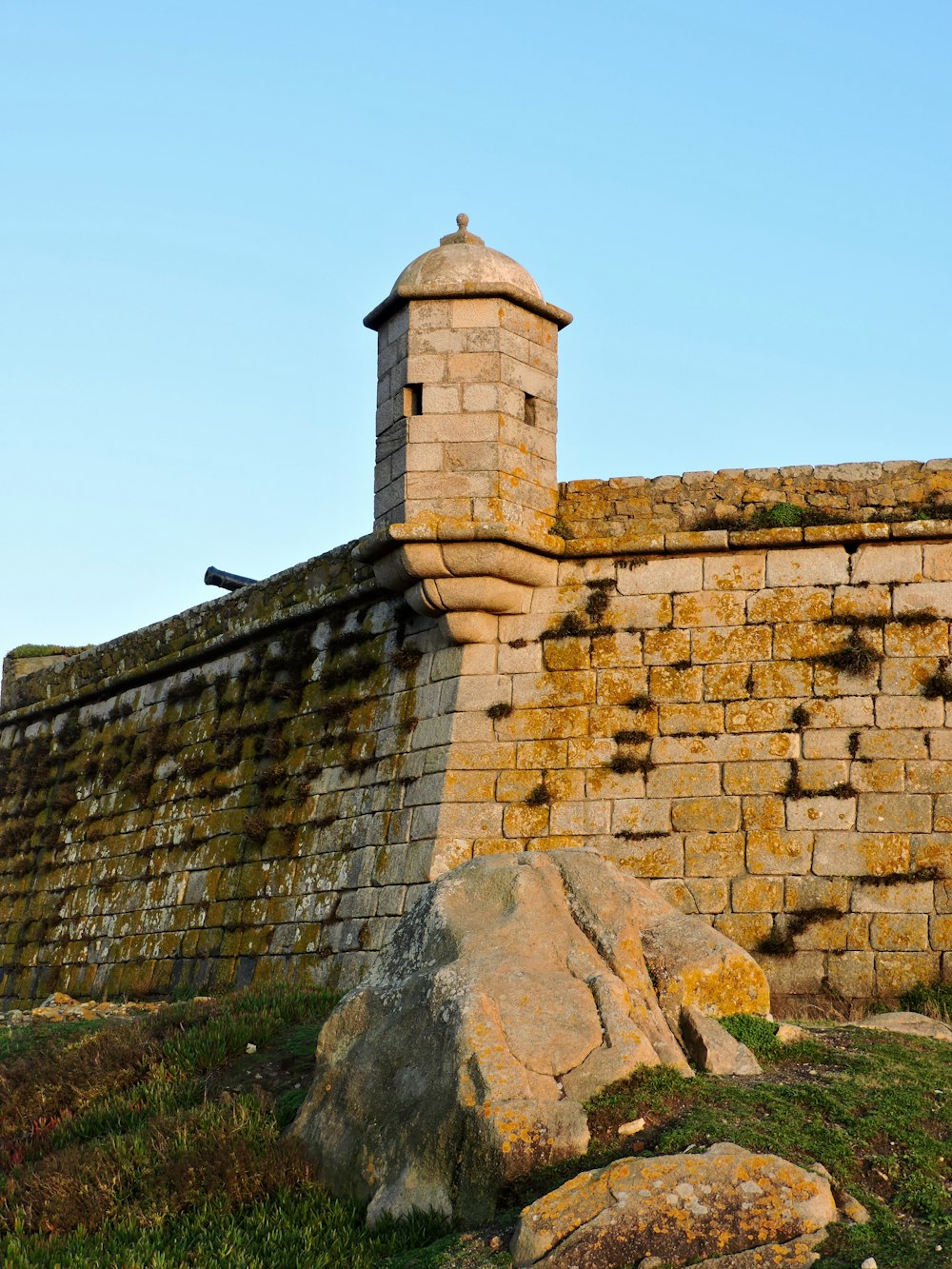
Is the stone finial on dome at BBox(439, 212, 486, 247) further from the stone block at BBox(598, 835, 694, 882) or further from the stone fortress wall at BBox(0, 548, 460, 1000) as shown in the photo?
the stone block at BBox(598, 835, 694, 882)

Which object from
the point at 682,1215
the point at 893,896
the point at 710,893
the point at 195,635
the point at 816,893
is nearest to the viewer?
the point at 682,1215

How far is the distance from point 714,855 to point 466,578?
A: 272 cm

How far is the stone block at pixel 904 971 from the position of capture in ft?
32.0

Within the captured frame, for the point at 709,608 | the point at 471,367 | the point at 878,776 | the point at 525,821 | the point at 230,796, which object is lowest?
the point at 525,821

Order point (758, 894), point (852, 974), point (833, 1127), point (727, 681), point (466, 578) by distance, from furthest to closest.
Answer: point (466, 578)
point (727, 681)
point (758, 894)
point (852, 974)
point (833, 1127)

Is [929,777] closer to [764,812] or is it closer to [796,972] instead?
[764,812]

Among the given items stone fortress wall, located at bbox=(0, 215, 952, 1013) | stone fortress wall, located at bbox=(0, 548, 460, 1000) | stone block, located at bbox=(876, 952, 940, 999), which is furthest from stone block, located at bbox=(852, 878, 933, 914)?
stone fortress wall, located at bbox=(0, 548, 460, 1000)

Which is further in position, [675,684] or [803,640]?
[675,684]

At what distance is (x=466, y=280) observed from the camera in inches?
461

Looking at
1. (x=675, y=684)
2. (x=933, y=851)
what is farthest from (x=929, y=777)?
(x=675, y=684)

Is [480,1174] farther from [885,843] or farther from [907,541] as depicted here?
[907,541]

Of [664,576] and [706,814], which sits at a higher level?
[664,576]

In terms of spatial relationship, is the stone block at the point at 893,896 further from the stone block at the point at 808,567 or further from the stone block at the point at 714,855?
the stone block at the point at 808,567

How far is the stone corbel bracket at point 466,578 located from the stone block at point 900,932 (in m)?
3.49
